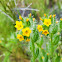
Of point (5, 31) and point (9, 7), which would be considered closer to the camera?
→ point (9, 7)

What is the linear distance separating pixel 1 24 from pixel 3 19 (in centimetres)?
7

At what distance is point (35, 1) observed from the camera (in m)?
1.39

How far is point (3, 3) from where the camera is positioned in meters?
0.72

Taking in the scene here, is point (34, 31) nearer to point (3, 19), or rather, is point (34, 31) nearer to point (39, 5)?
point (3, 19)

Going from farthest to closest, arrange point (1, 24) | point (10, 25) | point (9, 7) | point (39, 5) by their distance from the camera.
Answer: point (39, 5) < point (1, 24) < point (10, 25) < point (9, 7)

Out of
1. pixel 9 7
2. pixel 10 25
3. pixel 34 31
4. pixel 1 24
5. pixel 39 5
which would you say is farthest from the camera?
pixel 39 5

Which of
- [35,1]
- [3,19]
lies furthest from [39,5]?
[3,19]

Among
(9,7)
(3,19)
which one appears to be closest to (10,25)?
(3,19)

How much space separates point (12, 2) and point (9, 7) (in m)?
0.04

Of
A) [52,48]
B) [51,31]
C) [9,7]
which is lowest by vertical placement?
[52,48]

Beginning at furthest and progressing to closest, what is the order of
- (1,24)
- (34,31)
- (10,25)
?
1. (1,24)
2. (10,25)
3. (34,31)

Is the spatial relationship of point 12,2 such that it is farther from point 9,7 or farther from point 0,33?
point 0,33

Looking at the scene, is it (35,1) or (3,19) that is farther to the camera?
(35,1)

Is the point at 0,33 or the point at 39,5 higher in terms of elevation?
the point at 39,5
